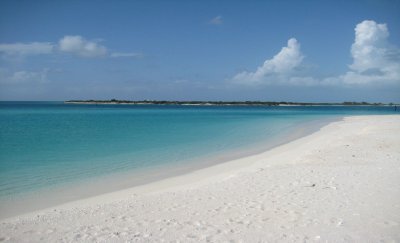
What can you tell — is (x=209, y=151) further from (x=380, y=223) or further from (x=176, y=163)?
(x=380, y=223)

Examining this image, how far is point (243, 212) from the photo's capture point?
18.6 feet

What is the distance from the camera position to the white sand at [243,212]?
4.76 m

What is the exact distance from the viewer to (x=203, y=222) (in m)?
5.22

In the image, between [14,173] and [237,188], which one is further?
[14,173]

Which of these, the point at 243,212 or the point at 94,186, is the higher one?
the point at 243,212

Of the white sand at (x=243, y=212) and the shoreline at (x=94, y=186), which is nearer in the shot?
the white sand at (x=243, y=212)

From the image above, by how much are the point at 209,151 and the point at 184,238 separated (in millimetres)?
11052

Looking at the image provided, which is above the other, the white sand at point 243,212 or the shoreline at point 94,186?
the white sand at point 243,212

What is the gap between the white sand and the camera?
15.6 feet

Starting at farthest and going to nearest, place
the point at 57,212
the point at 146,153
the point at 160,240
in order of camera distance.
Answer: the point at 146,153, the point at 57,212, the point at 160,240

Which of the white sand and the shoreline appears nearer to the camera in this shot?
the white sand

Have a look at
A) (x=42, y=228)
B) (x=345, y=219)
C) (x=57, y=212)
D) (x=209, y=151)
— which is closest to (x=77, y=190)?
(x=57, y=212)

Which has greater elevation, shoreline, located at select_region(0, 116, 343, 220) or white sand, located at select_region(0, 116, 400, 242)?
white sand, located at select_region(0, 116, 400, 242)

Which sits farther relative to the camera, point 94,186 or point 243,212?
point 94,186
